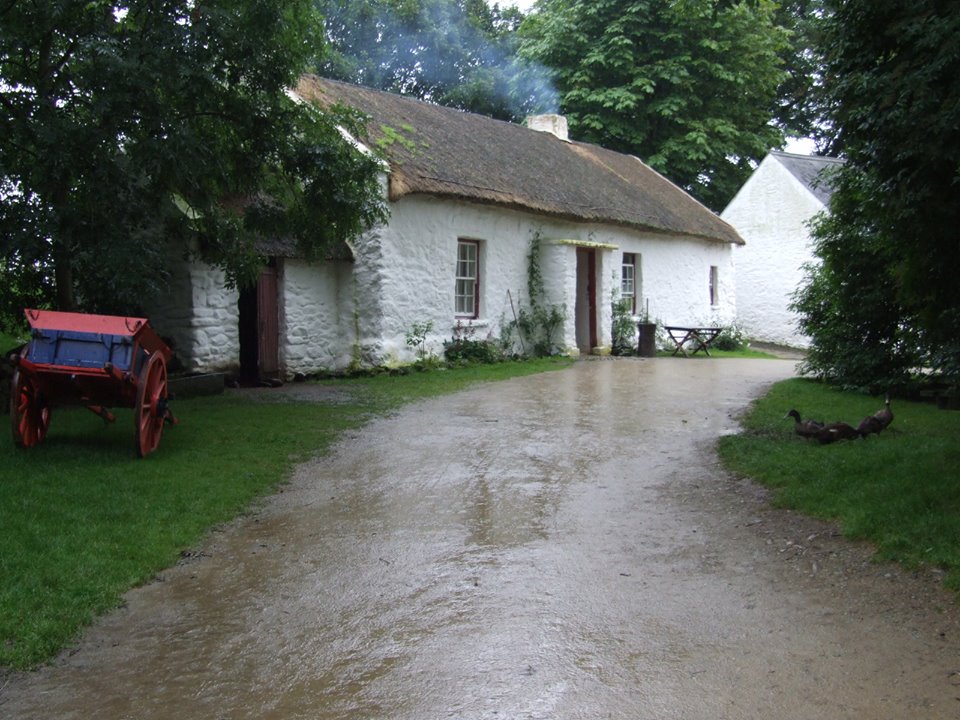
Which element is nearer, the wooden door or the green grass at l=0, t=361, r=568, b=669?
the green grass at l=0, t=361, r=568, b=669

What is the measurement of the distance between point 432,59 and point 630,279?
1517 cm

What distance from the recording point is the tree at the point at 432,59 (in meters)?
32.1

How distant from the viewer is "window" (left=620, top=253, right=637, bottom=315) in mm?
22391

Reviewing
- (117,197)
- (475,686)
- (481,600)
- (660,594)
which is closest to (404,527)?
(481,600)

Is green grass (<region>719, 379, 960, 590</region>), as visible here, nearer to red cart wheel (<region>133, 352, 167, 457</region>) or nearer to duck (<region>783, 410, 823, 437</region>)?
duck (<region>783, 410, 823, 437</region>)

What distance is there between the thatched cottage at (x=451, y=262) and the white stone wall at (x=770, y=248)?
3991 millimetres

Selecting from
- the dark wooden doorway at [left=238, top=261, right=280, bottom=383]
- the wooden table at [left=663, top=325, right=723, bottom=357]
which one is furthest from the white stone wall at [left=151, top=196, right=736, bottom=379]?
the wooden table at [left=663, top=325, right=723, bottom=357]

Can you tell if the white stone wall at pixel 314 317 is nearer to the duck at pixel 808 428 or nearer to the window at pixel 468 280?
the window at pixel 468 280

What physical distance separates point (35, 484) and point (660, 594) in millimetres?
4771

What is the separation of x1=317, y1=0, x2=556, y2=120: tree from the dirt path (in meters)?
26.7

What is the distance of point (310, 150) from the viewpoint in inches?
409

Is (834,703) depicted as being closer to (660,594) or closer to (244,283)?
(660,594)

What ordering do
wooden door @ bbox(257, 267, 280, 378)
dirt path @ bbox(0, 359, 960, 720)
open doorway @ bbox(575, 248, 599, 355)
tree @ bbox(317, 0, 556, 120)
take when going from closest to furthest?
dirt path @ bbox(0, 359, 960, 720), wooden door @ bbox(257, 267, 280, 378), open doorway @ bbox(575, 248, 599, 355), tree @ bbox(317, 0, 556, 120)

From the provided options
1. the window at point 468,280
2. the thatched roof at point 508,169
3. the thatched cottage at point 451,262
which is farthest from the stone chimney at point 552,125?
the window at point 468,280
